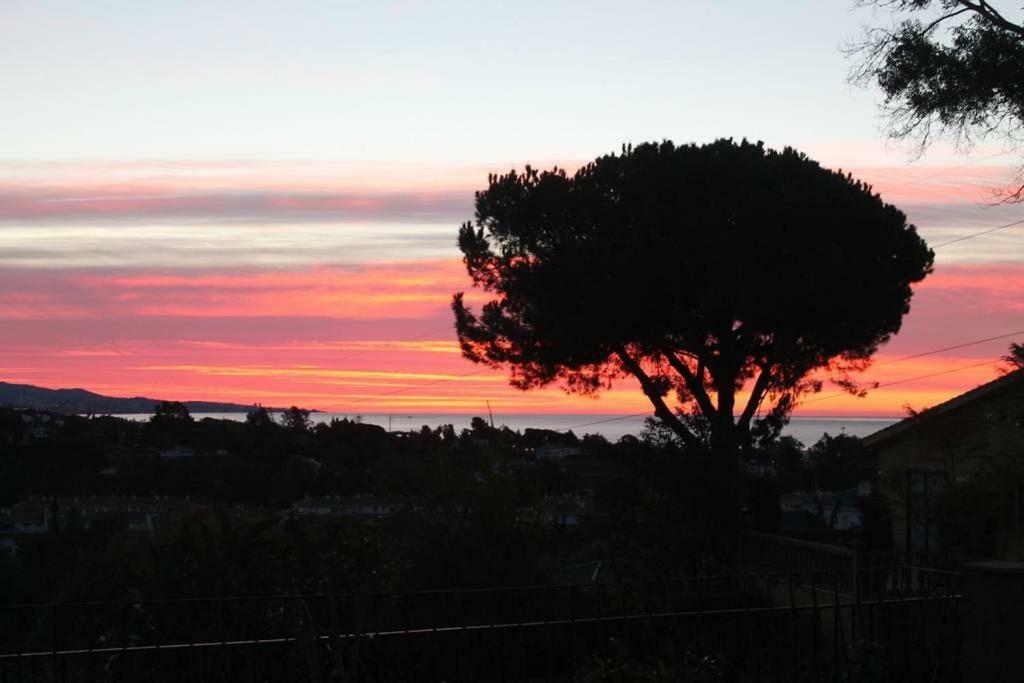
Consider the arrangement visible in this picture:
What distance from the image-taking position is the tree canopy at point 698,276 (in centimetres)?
1923

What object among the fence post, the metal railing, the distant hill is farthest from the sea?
the fence post

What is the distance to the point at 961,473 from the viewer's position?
1781 cm

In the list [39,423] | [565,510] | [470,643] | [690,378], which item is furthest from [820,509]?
[39,423]

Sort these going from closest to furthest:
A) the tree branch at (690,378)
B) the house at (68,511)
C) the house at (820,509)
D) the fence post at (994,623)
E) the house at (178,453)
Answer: the fence post at (994,623), the tree branch at (690,378), the house at (68,511), the house at (820,509), the house at (178,453)

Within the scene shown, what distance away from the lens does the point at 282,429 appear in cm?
3328

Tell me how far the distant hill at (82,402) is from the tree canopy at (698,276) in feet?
71.1

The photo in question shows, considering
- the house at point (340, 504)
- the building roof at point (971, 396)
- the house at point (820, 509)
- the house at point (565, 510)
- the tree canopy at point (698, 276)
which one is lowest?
Answer: the house at point (820, 509)

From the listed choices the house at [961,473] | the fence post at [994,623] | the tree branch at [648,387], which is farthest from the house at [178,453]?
the fence post at [994,623]

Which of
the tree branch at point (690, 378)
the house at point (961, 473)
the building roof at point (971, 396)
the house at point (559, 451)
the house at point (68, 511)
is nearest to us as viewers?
the house at point (961, 473)

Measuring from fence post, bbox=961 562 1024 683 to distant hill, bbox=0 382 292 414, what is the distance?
1423 inches

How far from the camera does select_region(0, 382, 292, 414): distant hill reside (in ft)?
143

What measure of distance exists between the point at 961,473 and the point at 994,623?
42.7 ft

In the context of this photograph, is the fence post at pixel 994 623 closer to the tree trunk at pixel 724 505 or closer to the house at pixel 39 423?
the tree trunk at pixel 724 505

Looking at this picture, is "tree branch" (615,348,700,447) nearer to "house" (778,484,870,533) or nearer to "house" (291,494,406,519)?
"house" (291,494,406,519)
